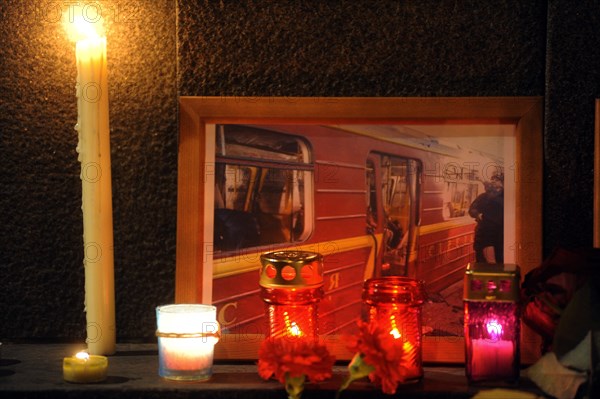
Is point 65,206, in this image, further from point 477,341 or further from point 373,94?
point 477,341

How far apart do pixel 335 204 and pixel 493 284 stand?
23 cm

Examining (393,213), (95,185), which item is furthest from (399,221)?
(95,185)

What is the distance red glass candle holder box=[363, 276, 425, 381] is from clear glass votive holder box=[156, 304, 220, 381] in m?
0.18

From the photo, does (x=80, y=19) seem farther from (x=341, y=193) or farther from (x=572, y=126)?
(x=572, y=126)

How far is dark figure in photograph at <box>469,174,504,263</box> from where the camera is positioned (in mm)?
962

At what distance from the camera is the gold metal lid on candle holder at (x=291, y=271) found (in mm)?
858

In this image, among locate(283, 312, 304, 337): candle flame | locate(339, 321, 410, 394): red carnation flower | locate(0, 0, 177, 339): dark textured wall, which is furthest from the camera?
locate(0, 0, 177, 339): dark textured wall

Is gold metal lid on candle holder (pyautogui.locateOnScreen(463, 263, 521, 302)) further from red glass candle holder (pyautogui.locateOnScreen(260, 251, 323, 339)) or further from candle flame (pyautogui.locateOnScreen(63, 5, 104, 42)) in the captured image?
candle flame (pyautogui.locateOnScreen(63, 5, 104, 42))

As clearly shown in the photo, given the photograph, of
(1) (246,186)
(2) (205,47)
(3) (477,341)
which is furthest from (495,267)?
(2) (205,47)

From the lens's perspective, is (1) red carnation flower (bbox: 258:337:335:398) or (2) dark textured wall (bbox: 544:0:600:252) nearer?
(1) red carnation flower (bbox: 258:337:335:398)

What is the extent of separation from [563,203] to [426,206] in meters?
0.17

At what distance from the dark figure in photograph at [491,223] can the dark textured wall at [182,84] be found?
0.19ft

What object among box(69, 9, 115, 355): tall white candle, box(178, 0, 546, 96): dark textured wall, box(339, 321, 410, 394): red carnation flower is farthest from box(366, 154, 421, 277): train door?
box(69, 9, 115, 355): tall white candle

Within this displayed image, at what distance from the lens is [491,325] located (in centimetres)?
85
